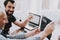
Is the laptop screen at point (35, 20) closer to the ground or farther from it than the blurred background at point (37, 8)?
closer to the ground

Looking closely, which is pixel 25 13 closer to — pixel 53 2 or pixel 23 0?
pixel 23 0

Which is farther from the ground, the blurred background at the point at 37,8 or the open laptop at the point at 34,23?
the blurred background at the point at 37,8

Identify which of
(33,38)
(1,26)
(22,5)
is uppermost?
(22,5)

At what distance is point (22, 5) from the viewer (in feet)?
3.65

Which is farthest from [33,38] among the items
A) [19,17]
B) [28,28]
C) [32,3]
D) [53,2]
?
[53,2]

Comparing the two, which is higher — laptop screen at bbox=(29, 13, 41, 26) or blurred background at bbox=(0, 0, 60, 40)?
blurred background at bbox=(0, 0, 60, 40)

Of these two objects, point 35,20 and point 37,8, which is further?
point 37,8

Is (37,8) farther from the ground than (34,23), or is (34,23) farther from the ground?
(37,8)

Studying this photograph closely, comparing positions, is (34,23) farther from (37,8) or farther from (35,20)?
(37,8)

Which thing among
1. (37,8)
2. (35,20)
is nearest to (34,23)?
(35,20)

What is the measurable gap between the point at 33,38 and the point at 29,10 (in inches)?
10.3

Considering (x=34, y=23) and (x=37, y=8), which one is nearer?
(x=34, y=23)

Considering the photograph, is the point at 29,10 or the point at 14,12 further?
the point at 29,10

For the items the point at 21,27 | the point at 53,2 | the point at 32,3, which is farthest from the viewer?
the point at 53,2
